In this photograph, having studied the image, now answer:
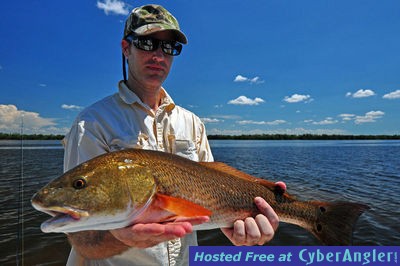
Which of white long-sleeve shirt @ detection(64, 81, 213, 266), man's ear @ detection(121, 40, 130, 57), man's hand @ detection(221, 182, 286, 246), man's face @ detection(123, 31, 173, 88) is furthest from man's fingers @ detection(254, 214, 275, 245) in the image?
man's ear @ detection(121, 40, 130, 57)

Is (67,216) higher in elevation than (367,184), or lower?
higher

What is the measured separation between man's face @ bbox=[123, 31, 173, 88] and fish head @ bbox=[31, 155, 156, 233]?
1.12 meters

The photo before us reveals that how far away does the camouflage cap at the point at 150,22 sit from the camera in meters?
3.17

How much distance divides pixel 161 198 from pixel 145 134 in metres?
0.93

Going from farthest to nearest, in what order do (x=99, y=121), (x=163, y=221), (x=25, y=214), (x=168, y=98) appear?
(x=25, y=214), (x=168, y=98), (x=99, y=121), (x=163, y=221)

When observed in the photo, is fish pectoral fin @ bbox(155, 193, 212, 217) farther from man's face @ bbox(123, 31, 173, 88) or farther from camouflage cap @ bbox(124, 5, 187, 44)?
camouflage cap @ bbox(124, 5, 187, 44)

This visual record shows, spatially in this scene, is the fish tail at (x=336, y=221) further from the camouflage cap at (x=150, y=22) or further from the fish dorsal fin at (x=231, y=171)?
the camouflage cap at (x=150, y=22)

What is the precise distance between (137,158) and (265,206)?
1.43 m

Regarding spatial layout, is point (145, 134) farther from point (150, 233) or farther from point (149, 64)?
point (150, 233)

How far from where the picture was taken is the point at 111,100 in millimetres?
3227

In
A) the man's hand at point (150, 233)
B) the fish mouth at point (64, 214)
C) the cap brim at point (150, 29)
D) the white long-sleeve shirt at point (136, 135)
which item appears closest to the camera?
the fish mouth at point (64, 214)

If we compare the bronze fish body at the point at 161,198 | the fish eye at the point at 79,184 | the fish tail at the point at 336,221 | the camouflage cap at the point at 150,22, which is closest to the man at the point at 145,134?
the camouflage cap at the point at 150,22

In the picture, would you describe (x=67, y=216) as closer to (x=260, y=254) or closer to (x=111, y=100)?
(x=111, y=100)

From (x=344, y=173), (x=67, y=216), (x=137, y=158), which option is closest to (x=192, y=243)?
(x=137, y=158)
